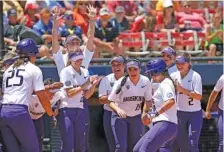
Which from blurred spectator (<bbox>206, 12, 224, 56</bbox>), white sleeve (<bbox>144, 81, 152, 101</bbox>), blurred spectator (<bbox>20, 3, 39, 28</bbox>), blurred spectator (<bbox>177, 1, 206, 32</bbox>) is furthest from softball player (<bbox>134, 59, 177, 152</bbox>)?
blurred spectator (<bbox>177, 1, 206, 32</bbox>)

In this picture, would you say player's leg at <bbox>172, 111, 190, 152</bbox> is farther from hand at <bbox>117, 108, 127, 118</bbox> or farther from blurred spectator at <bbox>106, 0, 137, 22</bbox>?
blurred spectator at <bbox>106, 0, 137, 22</bbox>

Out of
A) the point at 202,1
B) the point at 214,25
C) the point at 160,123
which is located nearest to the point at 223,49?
the point at 214,25

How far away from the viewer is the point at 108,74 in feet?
37.9

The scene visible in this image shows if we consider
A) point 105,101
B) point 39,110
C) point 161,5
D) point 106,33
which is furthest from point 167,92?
point 161,5

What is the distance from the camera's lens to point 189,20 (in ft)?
48.0

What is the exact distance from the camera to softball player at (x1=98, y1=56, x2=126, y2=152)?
33.8 ft

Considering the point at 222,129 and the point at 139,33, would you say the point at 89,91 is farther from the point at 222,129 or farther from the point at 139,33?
the point at 139,33

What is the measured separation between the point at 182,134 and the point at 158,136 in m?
1.67

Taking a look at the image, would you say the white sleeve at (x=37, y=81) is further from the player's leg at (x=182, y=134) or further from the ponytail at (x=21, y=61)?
the player's leg at (x=182, y=134)

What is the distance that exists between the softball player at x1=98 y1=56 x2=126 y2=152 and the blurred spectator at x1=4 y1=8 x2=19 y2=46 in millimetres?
1971

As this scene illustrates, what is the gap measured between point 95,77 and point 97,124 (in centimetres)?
154

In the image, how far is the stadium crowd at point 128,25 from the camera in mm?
12398

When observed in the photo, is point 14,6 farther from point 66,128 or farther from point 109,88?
point 66,128

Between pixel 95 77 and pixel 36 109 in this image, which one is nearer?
pixel 36 109
